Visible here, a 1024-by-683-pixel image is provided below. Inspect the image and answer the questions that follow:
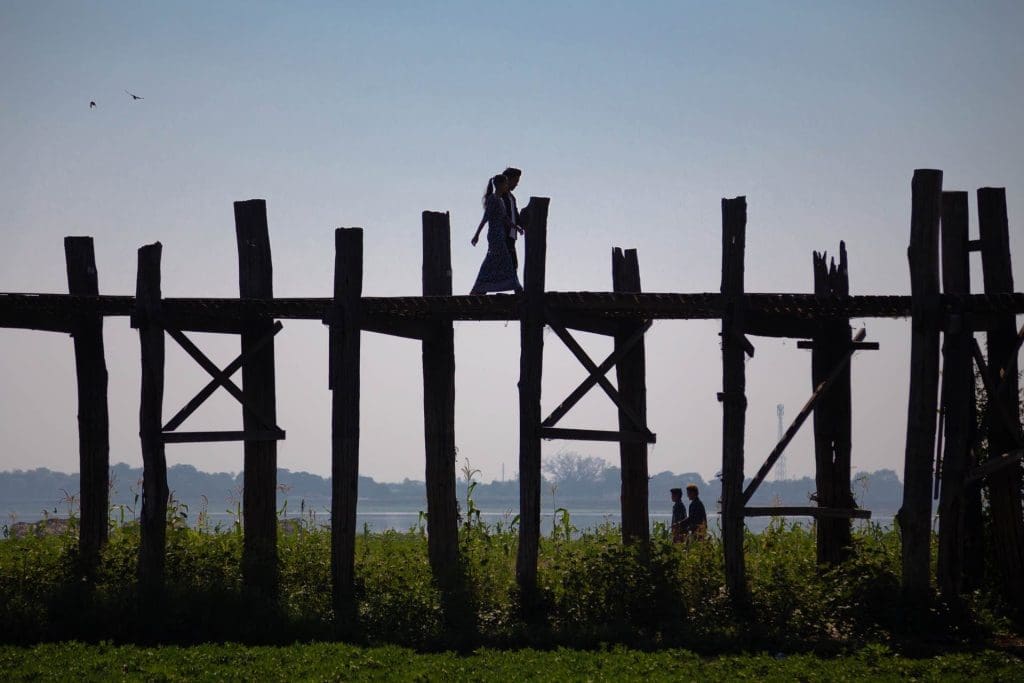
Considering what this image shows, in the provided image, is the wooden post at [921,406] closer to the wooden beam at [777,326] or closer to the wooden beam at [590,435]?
the wooden beam at [777,326]

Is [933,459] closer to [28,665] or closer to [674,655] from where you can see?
[674,655]

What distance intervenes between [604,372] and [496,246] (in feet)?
7.09

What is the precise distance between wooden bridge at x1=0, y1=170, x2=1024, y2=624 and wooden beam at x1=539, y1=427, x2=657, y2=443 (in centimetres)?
3

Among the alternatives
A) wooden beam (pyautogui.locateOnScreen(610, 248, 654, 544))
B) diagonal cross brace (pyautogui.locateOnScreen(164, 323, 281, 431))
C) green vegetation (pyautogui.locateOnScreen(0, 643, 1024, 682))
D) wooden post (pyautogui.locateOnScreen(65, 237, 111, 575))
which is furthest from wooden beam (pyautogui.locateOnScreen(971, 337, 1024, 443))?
wooden post (pyautogui.locateOnScreen(65, 237, 111, 575))

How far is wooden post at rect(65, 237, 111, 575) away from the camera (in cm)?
1717

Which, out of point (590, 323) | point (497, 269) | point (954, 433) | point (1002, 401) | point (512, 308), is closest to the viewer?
point (954, 433)

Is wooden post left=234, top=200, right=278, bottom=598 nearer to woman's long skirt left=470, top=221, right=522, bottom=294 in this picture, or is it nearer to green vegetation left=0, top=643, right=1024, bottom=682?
woman's long skirt left=470, top=221, right=522, bottom=294

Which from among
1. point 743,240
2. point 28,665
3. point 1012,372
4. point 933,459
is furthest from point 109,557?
point 1012,372

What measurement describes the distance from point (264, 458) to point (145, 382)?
187 cm

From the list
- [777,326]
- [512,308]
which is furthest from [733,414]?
[512,308]

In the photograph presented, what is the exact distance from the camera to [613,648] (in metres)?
13.9

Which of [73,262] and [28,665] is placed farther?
[73,262]

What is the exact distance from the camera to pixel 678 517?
22.0m

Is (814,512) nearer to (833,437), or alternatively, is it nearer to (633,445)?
(833,437)
